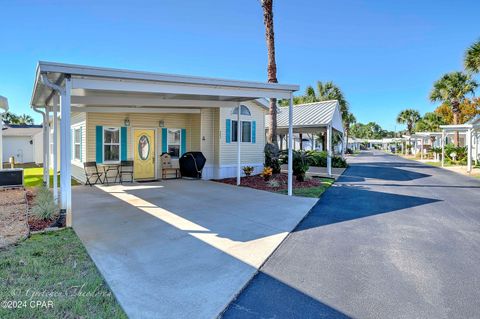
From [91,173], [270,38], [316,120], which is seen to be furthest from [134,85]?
[316,120]

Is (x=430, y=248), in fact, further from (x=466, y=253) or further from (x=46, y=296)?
(x=46, y=296)

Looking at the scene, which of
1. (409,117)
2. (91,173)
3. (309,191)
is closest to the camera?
(309,191)

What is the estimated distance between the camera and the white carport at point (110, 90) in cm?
589

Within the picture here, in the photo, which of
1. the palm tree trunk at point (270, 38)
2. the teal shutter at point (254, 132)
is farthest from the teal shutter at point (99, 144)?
the palm tree trunk at point (270, 38)

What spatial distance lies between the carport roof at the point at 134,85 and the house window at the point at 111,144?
2480mm

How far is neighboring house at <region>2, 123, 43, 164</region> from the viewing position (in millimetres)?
24617

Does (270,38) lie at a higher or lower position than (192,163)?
higher

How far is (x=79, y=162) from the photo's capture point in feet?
42.7

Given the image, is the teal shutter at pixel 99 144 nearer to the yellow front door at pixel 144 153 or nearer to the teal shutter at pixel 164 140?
the yellow front door at pixel 144 153

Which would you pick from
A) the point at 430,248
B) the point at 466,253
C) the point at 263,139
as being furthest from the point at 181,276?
the point at 263,139

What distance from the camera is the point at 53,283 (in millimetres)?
3541

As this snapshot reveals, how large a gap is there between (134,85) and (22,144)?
25041 mm

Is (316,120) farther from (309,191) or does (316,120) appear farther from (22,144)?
(22,144)

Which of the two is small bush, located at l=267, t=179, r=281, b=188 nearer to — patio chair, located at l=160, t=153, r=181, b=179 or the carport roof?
the carport roof
